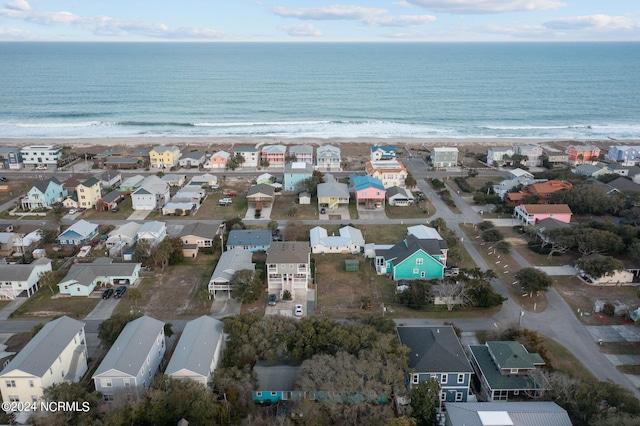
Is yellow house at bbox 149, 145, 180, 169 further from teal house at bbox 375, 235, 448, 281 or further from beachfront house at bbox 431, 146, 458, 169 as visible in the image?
teal house at bbox 375, 235, 448, 281

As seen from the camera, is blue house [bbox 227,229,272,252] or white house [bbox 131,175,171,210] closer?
blue house [bbox 227,229,272,252]

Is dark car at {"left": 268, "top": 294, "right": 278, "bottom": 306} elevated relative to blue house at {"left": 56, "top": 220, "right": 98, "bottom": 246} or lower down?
lower down

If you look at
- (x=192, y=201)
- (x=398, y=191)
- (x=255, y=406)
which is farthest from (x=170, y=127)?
(x=255, y=406)

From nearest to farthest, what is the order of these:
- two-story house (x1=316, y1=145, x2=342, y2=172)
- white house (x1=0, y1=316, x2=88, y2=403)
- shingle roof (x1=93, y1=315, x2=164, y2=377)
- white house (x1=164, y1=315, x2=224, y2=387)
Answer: white house (x1=0, y1=316, x2=88, y2=403) < shingle roof (x1=93, y1=315, x2=164, y2=377) < white house (x1=164, y1=315, x2=224, y2=387) < two-story house (x1=316, y1=145, x2=342, y2=172)

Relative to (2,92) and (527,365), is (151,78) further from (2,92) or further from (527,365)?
(527,365)

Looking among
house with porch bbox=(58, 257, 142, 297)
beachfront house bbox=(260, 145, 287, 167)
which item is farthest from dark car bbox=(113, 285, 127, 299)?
beachfront house bbox=(260, 145, 287, 167)

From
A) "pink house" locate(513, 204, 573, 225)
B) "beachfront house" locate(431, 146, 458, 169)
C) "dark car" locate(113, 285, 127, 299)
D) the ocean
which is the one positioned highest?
the ocean

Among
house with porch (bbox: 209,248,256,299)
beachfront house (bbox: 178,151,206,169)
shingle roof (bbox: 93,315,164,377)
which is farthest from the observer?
beachfront house (bbox: 178,151,206,169)
